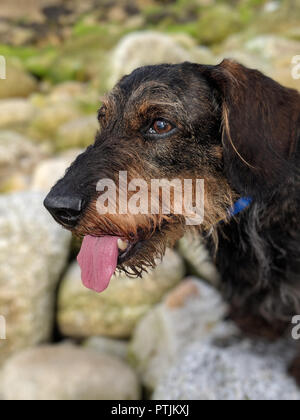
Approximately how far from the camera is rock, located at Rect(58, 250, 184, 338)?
6.03m

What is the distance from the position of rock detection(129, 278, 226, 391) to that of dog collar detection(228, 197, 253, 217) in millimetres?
2306

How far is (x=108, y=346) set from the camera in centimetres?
608

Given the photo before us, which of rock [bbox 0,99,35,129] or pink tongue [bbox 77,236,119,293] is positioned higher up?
rock [bbox 0,99,35,129]

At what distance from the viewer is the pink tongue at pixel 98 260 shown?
109 inches

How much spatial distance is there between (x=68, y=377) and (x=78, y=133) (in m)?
8.49

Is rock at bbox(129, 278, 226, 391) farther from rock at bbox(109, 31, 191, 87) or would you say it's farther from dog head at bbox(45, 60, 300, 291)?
rock at bbox(109, 31, 191, 87)

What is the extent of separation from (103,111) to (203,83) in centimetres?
83

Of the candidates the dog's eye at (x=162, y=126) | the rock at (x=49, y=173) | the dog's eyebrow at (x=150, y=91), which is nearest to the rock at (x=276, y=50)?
the rock at (x=49, y=173)

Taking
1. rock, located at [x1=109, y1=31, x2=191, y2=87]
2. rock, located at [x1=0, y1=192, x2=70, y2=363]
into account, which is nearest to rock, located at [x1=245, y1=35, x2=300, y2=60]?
rock, located at [x1=109, y1=31, x2=191, y2=87]

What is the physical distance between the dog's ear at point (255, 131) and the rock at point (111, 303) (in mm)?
3485

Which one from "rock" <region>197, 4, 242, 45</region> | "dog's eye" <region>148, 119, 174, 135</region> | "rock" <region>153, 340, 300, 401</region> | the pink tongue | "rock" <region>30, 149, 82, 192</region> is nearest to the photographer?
the pink tongue

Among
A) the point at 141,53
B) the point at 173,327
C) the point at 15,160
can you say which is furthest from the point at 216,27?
A: the point at 173,327

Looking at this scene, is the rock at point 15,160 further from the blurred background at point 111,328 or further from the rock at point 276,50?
the rock at point 276,50
